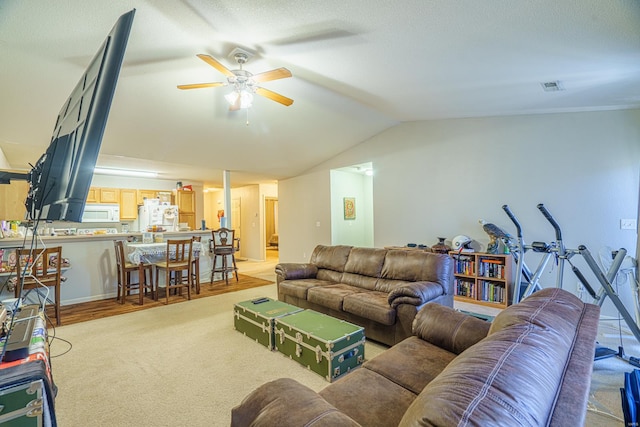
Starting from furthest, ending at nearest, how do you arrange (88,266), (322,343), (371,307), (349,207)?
(349,207) < (88,266) < (371,307) < (322,343)

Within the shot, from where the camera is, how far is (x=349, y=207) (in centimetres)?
698

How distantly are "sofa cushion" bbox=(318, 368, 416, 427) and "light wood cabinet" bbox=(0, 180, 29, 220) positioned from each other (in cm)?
611

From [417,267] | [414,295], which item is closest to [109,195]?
[417,267]

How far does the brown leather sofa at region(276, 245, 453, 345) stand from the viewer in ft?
8.86

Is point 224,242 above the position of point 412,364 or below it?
above

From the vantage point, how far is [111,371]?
98.3 inches

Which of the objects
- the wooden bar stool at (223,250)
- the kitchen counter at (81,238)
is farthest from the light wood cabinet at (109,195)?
the wooden bar stool at (223,250)

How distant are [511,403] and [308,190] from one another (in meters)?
6.51

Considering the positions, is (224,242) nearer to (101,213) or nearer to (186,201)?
(186,201)

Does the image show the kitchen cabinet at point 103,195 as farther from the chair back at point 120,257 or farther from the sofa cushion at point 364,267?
the sofa cushion at point 364,267

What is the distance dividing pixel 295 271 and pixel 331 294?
2.92 feet

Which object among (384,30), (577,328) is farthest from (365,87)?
(577,328)

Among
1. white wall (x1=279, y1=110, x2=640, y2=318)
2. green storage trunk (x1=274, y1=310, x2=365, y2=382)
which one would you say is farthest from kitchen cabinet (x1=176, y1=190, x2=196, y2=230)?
green storage trunk (x1=274, y1=310, x2=365, y2=382)

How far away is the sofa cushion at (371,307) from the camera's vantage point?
271 cm
